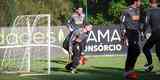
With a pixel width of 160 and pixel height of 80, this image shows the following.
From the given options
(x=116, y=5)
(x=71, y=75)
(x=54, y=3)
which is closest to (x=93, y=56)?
(x=71, y=75)

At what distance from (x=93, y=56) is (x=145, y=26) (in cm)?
1172

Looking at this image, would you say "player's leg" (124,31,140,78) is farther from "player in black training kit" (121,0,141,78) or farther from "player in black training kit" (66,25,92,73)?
"player in black training kit" (66,25,92,73)

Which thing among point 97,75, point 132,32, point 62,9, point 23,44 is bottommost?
point 97,75

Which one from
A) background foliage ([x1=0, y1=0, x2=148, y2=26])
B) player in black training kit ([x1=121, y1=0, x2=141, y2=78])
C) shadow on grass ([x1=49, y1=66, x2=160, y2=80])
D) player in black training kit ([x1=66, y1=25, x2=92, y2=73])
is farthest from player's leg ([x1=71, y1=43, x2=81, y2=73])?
background foliage ([x1=0, y1=0, x2=148, y2=26])

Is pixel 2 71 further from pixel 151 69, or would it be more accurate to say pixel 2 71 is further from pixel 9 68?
pixel 151 69

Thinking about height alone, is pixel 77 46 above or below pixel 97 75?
above

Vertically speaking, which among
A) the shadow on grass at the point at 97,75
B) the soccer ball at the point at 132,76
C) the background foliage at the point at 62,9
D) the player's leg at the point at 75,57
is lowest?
the shadow on grass at the point at 97,75

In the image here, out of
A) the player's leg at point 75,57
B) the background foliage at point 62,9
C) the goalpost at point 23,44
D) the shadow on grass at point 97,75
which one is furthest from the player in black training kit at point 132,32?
the background foliage at point 62,9

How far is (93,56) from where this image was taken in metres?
27.9

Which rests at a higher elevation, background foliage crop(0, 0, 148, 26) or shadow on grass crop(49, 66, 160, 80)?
background foliage crop(0, 0, 148, 26)

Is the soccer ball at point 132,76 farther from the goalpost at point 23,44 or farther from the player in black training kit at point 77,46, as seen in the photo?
the goalpost at point 23,44

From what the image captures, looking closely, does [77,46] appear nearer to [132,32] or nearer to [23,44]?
[23,44]

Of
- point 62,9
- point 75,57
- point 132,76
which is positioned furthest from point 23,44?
point 62,9

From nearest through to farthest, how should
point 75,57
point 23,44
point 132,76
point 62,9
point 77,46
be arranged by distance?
point 132,76 → point 75,57 → point 23,44 → point 77,46 → point 62,9
